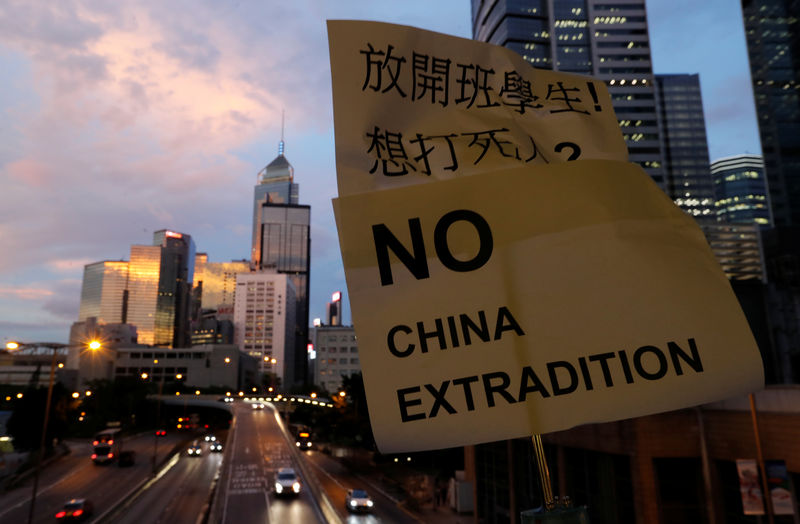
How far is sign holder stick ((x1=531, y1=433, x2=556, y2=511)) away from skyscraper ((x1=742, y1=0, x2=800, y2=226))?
197476 millimetres

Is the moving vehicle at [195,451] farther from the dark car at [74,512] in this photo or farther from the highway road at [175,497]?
the dark car at [74,512]

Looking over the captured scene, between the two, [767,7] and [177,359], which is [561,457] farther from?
[767,7]

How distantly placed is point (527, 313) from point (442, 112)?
4.28 feet

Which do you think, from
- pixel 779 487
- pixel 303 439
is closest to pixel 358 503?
pixel 779 487

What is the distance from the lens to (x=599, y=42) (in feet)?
427

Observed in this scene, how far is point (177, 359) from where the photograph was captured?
507 feet

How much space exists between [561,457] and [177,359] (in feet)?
500

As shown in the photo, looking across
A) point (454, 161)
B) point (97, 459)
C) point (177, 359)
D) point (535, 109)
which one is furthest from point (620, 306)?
point (177, 359)

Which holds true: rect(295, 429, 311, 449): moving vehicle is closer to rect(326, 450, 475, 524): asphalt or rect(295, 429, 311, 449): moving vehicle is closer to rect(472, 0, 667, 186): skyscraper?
rect(326, 450, 475, 524): asphalt

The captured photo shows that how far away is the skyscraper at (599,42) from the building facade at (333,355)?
95.6 meters

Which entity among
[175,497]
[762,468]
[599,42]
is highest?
[599,42]

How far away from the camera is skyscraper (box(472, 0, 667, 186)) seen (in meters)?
128

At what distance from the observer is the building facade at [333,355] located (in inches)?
6388

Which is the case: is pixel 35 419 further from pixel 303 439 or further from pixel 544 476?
pixel 544 476
